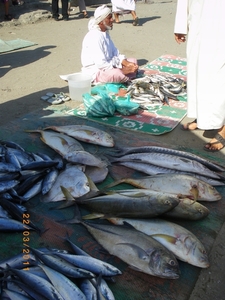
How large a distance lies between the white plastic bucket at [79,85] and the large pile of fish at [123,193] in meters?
1.64

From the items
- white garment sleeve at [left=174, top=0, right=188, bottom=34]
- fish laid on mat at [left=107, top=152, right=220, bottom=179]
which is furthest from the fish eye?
white garment sleeve at [left=174, top=0, right=188, bottom=34]

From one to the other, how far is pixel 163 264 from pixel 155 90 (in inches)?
156

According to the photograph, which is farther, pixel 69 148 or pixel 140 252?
pixel 69 148

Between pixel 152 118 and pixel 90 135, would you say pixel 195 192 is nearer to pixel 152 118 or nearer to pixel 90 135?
pixel 90 135

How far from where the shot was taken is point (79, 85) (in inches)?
211

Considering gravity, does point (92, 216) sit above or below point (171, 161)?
below

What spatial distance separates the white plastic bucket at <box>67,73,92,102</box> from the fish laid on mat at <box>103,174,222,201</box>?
2.84m

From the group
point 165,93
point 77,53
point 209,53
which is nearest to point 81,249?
point 209,53

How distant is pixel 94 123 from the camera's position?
4680 mm

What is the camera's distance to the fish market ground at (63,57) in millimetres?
2723

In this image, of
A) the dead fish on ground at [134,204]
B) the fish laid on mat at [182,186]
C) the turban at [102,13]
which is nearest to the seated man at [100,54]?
the turban at [102,13]

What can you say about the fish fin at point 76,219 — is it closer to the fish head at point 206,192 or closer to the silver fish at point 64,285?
the silver fish at point 64,285

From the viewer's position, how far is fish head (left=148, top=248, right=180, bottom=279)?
213cm

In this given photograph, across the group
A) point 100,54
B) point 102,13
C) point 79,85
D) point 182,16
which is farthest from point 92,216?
point 102,13
